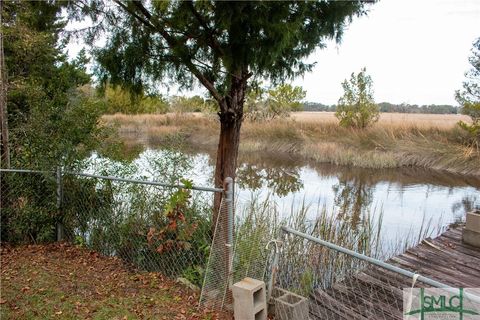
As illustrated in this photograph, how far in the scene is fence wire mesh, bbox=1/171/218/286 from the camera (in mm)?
3998

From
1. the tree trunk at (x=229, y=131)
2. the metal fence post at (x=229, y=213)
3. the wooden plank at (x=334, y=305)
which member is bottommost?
the wooden plank at (x=334, y=305)

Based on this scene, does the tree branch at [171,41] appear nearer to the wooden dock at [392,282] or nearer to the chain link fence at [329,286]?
the chain link fence at [329,286]

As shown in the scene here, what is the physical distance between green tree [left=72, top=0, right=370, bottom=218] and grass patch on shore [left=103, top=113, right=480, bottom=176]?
29.1 feet

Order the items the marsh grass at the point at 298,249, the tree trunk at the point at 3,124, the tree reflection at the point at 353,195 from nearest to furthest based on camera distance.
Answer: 1. the marsh grass at the point at 298,249
2. the tree trunk at the point at 3,124
3. the tree reflection at the point at 353,195

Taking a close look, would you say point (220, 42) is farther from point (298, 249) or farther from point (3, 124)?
point (3, 124)

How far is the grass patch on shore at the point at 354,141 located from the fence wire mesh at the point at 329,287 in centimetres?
911

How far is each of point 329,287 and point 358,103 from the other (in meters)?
16.2

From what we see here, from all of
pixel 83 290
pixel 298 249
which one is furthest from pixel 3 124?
pixel 298 249

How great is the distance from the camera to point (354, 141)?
17750 millimetres

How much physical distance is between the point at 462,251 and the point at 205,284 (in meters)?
3.93

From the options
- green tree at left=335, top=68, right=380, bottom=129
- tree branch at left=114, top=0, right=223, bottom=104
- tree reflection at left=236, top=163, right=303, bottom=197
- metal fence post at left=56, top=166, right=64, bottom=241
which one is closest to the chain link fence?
tree branch at left=114, top=0, right=223, bottom=104

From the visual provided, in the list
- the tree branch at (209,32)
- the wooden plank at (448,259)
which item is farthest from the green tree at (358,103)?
the tree branch at (209,32)

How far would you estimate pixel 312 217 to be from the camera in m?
7.10

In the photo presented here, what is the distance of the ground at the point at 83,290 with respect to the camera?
9.89 ft
